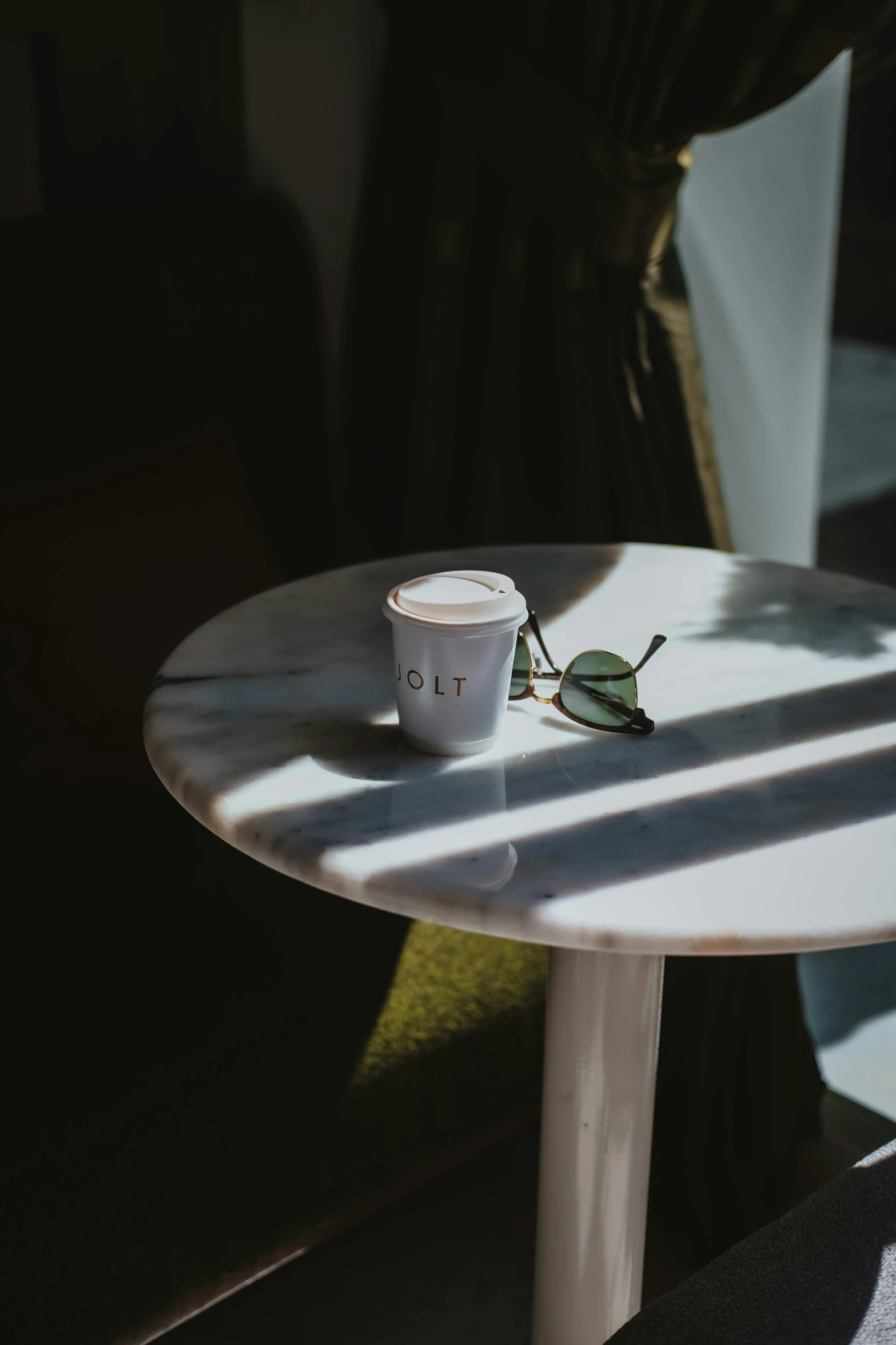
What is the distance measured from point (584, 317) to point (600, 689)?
81cm

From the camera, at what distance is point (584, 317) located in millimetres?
1605

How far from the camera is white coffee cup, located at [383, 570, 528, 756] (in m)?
0.85

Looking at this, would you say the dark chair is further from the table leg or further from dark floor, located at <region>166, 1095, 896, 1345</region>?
dark floor, located at <region>166, 1095, 896, 1345</region>

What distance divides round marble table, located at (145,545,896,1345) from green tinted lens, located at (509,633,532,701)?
0.02 m

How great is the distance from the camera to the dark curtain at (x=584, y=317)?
146 cm

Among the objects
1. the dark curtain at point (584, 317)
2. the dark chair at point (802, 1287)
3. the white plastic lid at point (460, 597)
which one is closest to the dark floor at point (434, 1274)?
the dark curtain at point (584, 317)

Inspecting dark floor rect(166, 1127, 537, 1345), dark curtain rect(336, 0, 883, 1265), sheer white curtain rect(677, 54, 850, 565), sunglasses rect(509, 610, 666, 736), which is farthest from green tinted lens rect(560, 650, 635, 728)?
sheer white curtain rect(677, 54, 850, 565)

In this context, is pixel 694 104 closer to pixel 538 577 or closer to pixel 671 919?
pixel 538 577

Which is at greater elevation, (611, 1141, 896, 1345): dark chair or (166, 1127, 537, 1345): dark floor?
(611, 1141, 896, 1345): dark chair

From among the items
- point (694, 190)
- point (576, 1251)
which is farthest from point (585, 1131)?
point (694, 190)

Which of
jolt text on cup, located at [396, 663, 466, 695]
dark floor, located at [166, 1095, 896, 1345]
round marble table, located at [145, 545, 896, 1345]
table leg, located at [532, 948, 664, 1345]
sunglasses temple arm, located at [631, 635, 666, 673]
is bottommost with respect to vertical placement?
dark floor, located at [166, 1095, 896, 1345]

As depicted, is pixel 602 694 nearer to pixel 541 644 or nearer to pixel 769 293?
pixel 541 644

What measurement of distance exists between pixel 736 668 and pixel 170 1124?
0.65 m

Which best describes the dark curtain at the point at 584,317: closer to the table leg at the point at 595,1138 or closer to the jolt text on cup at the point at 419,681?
the table leg at the point at 595,1138
